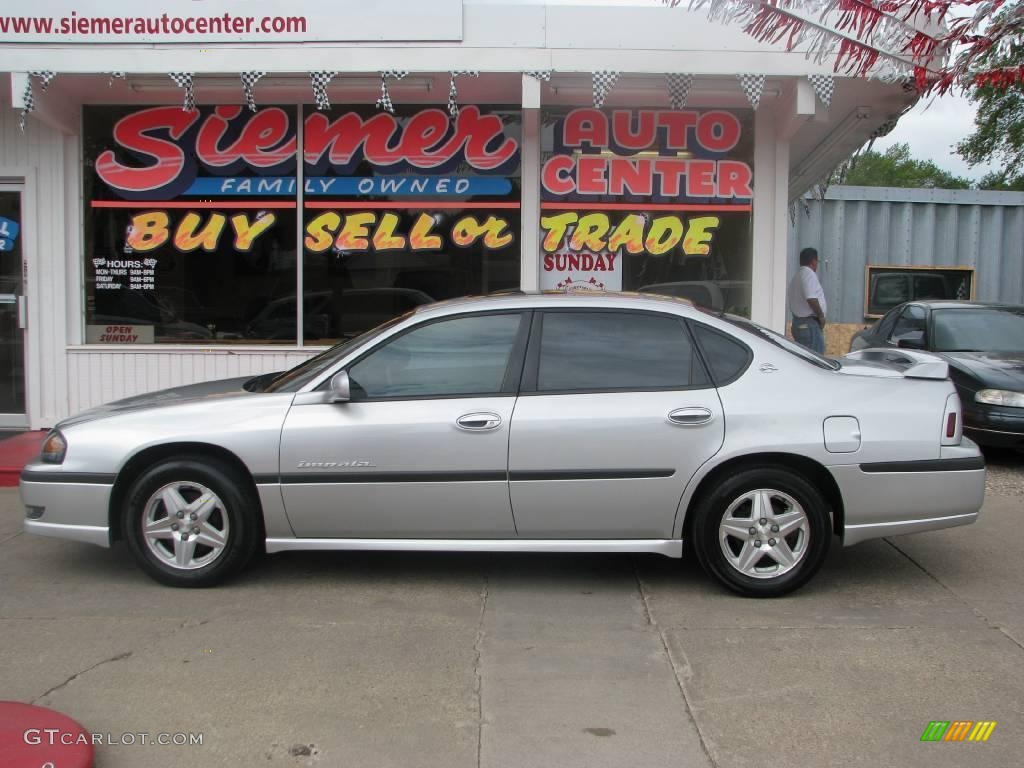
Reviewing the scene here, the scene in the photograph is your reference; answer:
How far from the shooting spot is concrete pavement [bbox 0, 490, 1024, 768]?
11.7 ft

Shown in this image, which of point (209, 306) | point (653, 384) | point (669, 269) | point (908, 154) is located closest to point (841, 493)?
point (653, 384)

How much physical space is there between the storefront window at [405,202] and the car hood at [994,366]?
4.19 m

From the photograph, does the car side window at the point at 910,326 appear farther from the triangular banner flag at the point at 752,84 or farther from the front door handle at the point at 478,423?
the front door handle at the point at 478,423

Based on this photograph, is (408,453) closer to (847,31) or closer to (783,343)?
(783,343)

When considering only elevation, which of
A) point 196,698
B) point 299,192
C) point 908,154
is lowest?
point 196,698

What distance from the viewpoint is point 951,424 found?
16.5 ft

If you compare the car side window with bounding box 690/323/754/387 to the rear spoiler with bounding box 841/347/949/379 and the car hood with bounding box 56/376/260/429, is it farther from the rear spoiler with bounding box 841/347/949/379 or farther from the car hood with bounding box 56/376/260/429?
the car hood with bounding box 56/376/260/429

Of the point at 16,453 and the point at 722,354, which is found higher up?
the point at 722,354

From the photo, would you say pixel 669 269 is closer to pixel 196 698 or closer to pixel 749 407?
pixel 749 407

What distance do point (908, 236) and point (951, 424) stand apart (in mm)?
12195

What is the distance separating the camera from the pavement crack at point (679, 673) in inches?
139

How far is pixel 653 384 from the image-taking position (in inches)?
200

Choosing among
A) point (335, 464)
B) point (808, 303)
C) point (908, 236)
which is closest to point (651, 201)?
point (808, 303)

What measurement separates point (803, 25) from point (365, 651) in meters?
5.21
